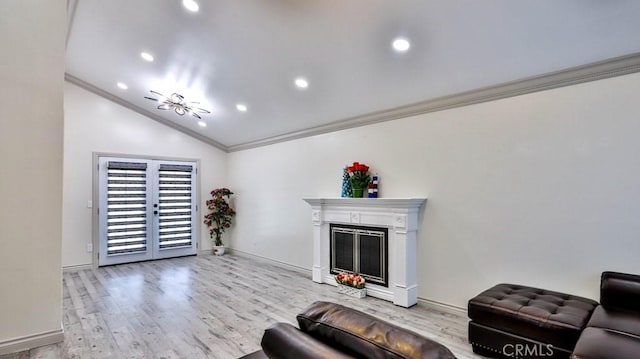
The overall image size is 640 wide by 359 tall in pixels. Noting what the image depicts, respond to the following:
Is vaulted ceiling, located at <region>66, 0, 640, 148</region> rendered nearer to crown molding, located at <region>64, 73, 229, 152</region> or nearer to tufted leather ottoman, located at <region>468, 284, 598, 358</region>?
crown molding, located at <region>64, 73, 229, 152</region>

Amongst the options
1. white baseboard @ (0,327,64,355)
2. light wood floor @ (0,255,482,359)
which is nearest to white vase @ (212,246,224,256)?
light wood floor @ (0,255,482,359)

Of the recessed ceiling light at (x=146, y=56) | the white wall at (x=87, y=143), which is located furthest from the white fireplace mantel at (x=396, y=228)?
the white wall at (x=87, y=143)

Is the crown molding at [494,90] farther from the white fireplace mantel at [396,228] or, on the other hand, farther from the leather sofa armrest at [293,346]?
the leather sofa armrest at [293,346]

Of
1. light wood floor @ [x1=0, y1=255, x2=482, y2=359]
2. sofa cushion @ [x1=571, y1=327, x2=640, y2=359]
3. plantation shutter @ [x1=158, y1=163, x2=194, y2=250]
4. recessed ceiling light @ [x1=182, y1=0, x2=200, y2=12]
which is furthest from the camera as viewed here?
plantation shutter @ [x1=158, y1=163, x2=194, y2=250]

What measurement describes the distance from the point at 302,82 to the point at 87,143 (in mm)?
4610

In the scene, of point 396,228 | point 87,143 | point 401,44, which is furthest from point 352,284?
point 87,143

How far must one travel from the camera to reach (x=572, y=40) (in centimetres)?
264

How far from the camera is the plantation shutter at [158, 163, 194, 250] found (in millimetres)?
6875

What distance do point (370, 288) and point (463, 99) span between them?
2.67 metres

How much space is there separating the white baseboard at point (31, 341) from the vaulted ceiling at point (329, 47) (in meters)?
3.43

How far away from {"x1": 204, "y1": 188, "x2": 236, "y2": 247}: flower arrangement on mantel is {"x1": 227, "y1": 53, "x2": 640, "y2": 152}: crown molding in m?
3.57

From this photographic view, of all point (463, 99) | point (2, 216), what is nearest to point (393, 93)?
point (463, 99)

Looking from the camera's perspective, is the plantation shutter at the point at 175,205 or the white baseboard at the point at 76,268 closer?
the white baseboard at the point at 76,268

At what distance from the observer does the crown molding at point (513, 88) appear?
8.96 feet
